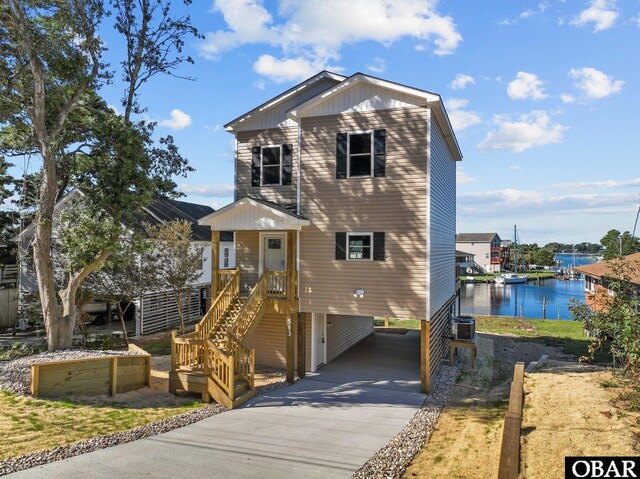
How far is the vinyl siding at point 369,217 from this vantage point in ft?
41.2

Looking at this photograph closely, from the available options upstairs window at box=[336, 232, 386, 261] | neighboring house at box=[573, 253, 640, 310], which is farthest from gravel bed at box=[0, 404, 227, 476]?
neighboring house at box=[573, 253, 640, 310]

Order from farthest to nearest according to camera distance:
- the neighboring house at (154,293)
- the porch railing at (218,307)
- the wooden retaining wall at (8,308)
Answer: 1. the wooden retaining wall at (8,308)
2. the neighboring house at (154,293)
3. the porch railing at (218,307)

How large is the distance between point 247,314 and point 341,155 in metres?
6.02

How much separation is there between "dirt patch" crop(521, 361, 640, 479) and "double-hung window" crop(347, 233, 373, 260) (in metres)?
5.79

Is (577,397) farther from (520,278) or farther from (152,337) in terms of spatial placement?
(520,278)

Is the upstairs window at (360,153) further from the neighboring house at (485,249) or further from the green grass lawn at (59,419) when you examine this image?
the neighboring house at (485,249)

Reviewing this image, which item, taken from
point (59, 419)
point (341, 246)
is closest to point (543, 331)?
point (341, 246)

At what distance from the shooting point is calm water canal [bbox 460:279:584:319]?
4184 cm

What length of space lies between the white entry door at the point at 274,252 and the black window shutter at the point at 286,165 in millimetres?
2076

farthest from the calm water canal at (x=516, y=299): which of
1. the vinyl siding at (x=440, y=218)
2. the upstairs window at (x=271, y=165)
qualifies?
the upstairs window at (x=271, y=165)

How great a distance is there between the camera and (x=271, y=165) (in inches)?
605

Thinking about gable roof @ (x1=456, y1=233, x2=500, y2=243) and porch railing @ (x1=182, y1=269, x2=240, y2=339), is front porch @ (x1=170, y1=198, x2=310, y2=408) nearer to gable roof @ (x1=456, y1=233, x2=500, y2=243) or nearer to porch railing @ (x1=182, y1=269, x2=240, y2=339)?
porch railing @ (x1=182, y1=269, x2=240, y2=339)

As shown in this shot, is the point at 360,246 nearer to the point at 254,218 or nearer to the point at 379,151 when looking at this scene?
the point at 379,151

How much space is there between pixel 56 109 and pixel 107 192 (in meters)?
3.09
